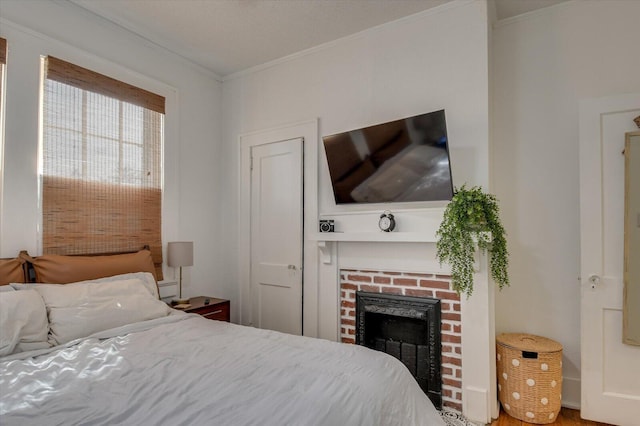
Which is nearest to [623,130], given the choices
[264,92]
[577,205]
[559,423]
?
[577,205]

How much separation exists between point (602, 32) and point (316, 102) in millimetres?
2278

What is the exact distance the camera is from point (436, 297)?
2.70 metres

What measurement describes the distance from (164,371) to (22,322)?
960 mm

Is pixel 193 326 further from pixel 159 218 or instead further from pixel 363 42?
pixel 363 42

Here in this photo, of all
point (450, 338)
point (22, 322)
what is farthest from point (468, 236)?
point (22, 322)

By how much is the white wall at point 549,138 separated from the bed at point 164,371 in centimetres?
163

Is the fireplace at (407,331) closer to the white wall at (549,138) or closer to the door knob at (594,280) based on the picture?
the white wall at (549,138)

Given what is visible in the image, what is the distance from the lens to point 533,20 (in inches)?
112

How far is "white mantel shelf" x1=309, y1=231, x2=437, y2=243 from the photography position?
2632 millimetres

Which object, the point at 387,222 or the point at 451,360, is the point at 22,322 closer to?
the point at 387,222

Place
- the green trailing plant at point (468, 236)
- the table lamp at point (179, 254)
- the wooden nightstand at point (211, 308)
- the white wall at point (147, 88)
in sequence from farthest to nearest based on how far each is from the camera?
the table lamp at point (179, 254)
the wooden nightstand at point (211, 308)
the white wall at point (147, 88)
the green trailing plant at point (468, 236)

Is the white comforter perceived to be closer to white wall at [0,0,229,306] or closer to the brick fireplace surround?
the brick fireplace surround

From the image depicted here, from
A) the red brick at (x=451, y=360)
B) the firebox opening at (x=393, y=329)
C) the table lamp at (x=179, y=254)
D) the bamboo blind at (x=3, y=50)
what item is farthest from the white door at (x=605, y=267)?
the bamboo blind at (x=3, y=50)

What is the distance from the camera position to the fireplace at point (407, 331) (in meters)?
2.66
